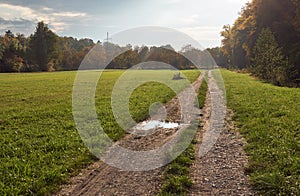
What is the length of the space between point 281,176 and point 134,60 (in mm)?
41332

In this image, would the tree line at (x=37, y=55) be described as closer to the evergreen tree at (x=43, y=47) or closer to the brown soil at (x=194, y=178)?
the evergreen tree at (x=43, y=47)

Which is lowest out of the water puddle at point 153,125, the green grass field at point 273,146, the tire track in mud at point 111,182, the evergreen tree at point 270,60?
the tire track in mud at point 111,182

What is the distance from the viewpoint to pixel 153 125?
12.7m

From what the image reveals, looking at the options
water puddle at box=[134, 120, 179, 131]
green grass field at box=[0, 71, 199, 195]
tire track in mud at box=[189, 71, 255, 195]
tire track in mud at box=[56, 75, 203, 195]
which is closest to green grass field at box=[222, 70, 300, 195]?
tire track in mud at box=[189, 71, 255, 195]

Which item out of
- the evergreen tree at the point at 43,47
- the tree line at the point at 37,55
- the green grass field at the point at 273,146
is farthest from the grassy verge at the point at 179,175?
the evergreen tree at the point at 43,47

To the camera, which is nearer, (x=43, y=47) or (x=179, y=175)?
(x=179, y=175)

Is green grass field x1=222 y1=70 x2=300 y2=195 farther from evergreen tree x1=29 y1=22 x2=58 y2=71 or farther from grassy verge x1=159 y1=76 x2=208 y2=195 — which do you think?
evergreen tree x1=29 y1=22 x2=58 y2=71

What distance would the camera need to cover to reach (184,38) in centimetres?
1314

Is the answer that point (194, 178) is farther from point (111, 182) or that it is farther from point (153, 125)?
point (153, 125)

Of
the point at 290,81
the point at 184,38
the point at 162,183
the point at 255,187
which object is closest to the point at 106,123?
the point at 184,38

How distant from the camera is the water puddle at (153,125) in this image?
1218cm

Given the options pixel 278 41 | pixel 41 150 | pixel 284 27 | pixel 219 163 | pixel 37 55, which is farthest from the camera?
pixel 37 55

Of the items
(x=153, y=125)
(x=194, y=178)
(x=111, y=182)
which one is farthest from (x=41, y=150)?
(x=153, y=125)

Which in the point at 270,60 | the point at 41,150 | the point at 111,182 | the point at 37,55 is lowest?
the point at 111,182
